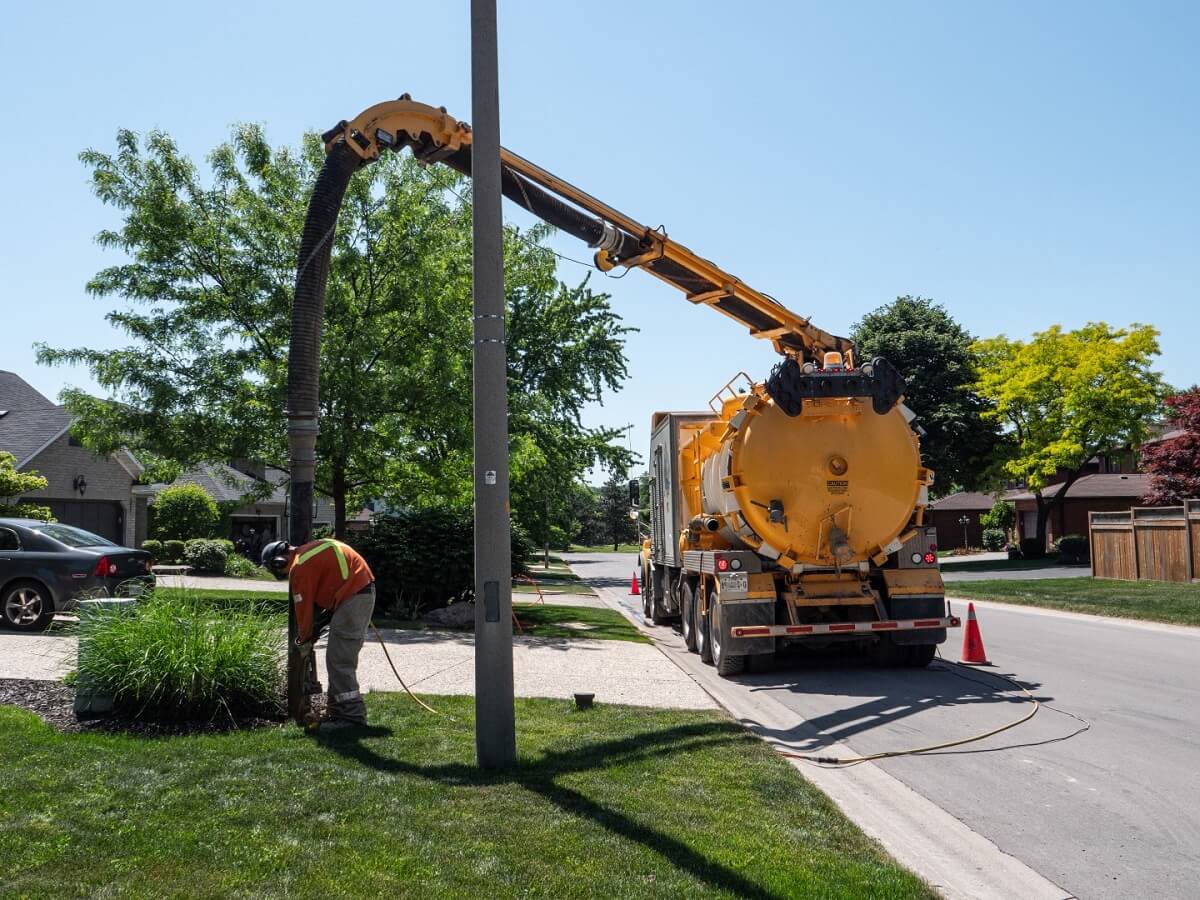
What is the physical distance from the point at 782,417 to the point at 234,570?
23.3 meters

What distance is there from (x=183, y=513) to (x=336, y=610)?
100 feet

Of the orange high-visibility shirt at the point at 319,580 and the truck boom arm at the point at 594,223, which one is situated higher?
the truck boom arm at the point at 594,223

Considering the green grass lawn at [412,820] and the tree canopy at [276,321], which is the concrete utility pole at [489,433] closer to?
the green grass lawn at [412,820]

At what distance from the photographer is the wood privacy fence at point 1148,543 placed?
24.9 metres

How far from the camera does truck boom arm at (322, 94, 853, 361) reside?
10.8 meters

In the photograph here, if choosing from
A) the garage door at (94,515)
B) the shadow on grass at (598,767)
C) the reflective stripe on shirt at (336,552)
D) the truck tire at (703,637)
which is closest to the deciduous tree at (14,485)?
the garage door at (94,515)

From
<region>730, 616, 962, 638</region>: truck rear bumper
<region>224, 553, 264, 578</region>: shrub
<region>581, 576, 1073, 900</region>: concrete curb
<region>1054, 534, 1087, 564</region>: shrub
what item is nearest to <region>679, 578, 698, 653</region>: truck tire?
<region>730, 616, 962, 638</region>: truck rear bumper

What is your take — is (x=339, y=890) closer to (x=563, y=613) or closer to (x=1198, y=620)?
(x=563, y=613)

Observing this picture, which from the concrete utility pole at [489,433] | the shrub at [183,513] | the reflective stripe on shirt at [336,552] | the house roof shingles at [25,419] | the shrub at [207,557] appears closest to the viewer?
the concrete utility pole at [489,433]

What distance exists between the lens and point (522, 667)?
11.9 metres

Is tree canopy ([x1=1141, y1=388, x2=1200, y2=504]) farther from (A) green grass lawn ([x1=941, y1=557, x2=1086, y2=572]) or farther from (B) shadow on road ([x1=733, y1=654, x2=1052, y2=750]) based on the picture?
(B) shadow on road ([x1=733, y1=654, x2=1052, y2=750])

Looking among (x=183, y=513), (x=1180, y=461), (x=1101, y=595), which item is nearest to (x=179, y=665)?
(x=1101, y=595)

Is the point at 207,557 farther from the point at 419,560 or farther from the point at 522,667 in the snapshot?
the point at 522,667

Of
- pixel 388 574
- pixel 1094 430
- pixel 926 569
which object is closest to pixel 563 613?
pixel 388 574
